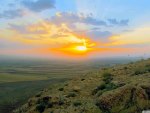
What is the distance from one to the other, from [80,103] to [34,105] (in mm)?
8223

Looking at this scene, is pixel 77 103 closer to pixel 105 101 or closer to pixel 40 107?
pixel 105 101

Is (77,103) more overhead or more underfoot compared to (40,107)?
more overhead

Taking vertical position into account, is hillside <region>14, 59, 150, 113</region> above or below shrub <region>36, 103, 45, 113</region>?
above

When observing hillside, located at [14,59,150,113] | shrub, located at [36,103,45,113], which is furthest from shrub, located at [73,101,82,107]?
shrub, located at [36,103,45,113]

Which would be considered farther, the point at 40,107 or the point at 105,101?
the point at 40,107

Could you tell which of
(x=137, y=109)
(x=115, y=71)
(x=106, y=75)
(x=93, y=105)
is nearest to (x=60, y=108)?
(x=93, y=105)

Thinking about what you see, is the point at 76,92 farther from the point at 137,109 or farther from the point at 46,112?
the point at 137,109

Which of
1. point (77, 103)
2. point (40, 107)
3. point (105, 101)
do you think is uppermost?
point (105, 101)

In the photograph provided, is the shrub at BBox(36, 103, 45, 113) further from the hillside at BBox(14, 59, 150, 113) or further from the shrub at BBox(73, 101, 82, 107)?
the shrub at BBox(73, 101, 82, 107)

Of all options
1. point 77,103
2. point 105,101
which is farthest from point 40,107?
point 105,101

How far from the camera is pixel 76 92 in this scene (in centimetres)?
3438

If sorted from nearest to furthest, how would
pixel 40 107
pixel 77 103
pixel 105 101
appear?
pixel 105 101 → pixel 77 103 → pixel 40 107

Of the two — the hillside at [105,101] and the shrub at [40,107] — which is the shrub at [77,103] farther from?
the shrub at [40,107]

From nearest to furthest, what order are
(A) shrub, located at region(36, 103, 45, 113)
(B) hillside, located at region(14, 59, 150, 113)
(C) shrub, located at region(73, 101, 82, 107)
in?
(B) hillside, located at region(14, 59, 150, 113), (C) shrub, located at region(73, 101, 82, 107), (A) shrub, located at region(36, 103, 45, 113)
